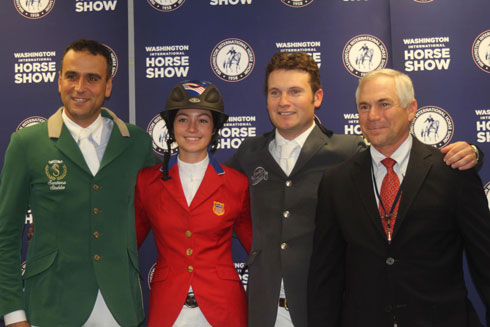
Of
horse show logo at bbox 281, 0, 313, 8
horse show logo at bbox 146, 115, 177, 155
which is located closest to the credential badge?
horse show logo at bbox 146, 115, 177, 155

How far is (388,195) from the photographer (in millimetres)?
2498

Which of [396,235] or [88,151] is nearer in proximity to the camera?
[396,235]

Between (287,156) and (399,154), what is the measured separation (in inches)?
26.1

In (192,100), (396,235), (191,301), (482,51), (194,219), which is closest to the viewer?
(396,235)

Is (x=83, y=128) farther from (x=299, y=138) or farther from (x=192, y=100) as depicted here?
(x=299, y=138)

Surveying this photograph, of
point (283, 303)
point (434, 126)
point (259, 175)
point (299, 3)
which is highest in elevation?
point (299, 3)

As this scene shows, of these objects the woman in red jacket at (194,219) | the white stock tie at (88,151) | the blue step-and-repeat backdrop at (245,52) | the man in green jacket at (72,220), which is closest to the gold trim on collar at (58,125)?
the man in green jacket at (72,220)

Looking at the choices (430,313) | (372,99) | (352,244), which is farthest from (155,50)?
(430,313)

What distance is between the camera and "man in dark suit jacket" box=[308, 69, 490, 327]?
2.35 m

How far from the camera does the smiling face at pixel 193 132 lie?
2.91 metres

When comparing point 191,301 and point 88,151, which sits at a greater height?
point 88,151

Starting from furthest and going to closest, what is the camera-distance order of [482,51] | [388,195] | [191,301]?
[482,51] < [191,301] < [388,195]

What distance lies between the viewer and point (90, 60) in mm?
3016

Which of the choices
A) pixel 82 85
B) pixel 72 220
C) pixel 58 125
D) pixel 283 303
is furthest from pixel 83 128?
pixel 283 303
